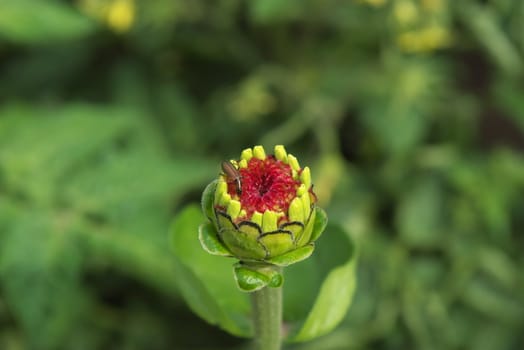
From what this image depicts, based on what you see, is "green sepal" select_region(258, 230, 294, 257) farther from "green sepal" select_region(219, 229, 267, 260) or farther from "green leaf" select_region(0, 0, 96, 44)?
"green leaf" select_region(0, 0, 96, 44)

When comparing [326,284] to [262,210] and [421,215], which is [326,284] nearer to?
[262,210]

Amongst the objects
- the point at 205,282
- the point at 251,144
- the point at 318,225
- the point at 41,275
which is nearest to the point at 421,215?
the point at 251,144

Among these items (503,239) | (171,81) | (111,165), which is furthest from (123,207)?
(503,239)

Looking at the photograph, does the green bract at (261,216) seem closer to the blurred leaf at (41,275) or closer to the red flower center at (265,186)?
the red flower center at (265,186)

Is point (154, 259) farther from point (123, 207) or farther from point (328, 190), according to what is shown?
point (328, 190)

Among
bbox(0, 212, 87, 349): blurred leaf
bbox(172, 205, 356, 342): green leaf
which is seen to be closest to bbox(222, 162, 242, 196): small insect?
bbox(172, 205, 356, 342): green leaf

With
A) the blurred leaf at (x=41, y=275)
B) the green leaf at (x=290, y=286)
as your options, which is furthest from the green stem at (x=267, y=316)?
the blurred leaf at (x=41, y=275)
